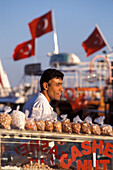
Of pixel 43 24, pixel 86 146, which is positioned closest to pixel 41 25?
pixel 43 24

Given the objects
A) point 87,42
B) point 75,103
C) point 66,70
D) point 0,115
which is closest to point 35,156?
point 0,115

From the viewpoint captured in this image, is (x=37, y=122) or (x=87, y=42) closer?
(x=37, y=122)

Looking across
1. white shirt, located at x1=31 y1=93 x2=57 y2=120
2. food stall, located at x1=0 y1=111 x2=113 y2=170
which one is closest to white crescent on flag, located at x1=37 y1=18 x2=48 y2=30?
white shirt, located at x1=31 y1=93 x2=57 y2=120

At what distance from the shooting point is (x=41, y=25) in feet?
87.8

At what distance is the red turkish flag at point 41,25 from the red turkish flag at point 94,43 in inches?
134

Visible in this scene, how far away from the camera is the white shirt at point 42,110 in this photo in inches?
136

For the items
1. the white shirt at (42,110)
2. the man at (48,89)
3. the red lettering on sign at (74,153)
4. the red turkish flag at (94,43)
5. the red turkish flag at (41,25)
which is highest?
the red turkish flag at (41,25)

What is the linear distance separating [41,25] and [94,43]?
4841 millimetres

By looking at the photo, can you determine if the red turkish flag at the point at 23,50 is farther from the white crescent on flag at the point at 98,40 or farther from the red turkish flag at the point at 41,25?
the white crescent on flag at the point at 98,40

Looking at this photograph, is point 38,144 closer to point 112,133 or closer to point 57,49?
point 112,133

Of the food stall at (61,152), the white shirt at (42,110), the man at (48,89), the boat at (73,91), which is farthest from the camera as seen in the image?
the boat at (73,91)

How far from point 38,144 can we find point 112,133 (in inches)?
32.1

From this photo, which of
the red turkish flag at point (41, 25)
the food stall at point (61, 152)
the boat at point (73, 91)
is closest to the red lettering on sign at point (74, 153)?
the food stall at point (61, 152)

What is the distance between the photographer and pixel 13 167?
3277 mm
